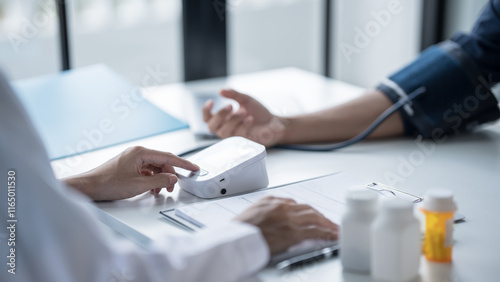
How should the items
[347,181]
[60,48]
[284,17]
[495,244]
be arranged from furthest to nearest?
[284,17], [60,48], [347,181], [495,244]

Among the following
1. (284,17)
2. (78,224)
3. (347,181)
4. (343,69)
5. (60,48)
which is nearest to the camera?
(78,224)

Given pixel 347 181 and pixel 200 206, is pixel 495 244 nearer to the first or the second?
pixel 347 181

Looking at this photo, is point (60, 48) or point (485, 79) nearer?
point (485, 79)

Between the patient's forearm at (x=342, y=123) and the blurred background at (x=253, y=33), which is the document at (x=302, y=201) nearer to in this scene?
the patient's forearm at (x=342, y=123)

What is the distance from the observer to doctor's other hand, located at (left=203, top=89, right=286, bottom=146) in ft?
4.54

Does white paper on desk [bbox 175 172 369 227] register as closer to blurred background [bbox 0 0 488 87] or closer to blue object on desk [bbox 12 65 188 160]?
blue object on desk [bbox 12 65 188 160]

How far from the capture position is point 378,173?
48.8 inches

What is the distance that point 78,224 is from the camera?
73 cm

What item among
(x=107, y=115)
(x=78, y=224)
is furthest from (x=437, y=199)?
(x=107, y=115)

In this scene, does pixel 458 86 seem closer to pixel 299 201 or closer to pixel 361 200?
pixel 299 201

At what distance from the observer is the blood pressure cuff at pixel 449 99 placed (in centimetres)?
141

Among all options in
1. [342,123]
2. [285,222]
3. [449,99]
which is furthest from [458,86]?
[285,222]

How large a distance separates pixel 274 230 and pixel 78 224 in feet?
0.91

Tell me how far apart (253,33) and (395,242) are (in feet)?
11.4
